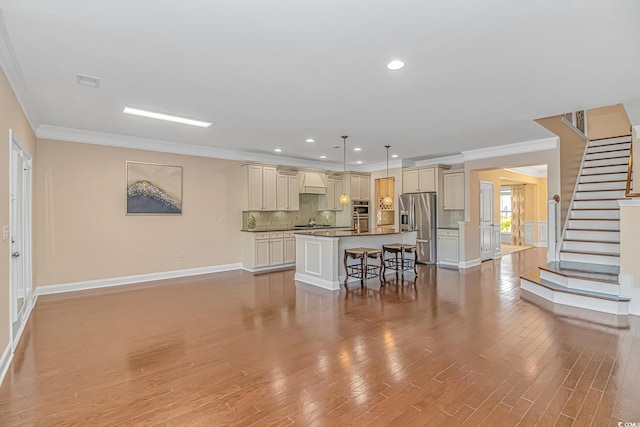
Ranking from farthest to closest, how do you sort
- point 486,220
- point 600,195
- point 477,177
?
point 486,220 → point 477,177 → point 600,195

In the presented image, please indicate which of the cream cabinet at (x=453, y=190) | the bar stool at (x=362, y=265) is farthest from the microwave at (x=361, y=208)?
the bar stool at (x=362, y=265)

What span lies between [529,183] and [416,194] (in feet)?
18.7

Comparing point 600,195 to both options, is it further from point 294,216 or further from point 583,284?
point 294,216

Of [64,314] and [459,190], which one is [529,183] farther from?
[64,314]

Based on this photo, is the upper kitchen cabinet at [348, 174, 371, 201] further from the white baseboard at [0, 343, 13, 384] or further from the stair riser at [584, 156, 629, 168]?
the white baseboard at [0, 343, 13, 384]

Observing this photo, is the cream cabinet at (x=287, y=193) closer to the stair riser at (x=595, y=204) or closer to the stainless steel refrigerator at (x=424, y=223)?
the stainless steel refrigerator at (x=424, y=223)

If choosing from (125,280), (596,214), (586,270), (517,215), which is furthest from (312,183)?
(517,215)

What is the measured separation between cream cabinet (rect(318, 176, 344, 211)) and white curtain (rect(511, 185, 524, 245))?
6870 mm

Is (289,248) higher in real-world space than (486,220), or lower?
lower

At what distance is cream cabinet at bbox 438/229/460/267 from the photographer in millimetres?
7785

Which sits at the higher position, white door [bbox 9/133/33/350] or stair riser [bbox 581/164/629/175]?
stair riser [bbox 581/164/629/175]

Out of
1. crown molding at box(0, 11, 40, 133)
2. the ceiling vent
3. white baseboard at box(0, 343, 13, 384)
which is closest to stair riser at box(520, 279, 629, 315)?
white baseboard at box(0, 343, 13, 384)

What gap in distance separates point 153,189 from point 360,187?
5357 millimetres

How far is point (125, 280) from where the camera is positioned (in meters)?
5.99
